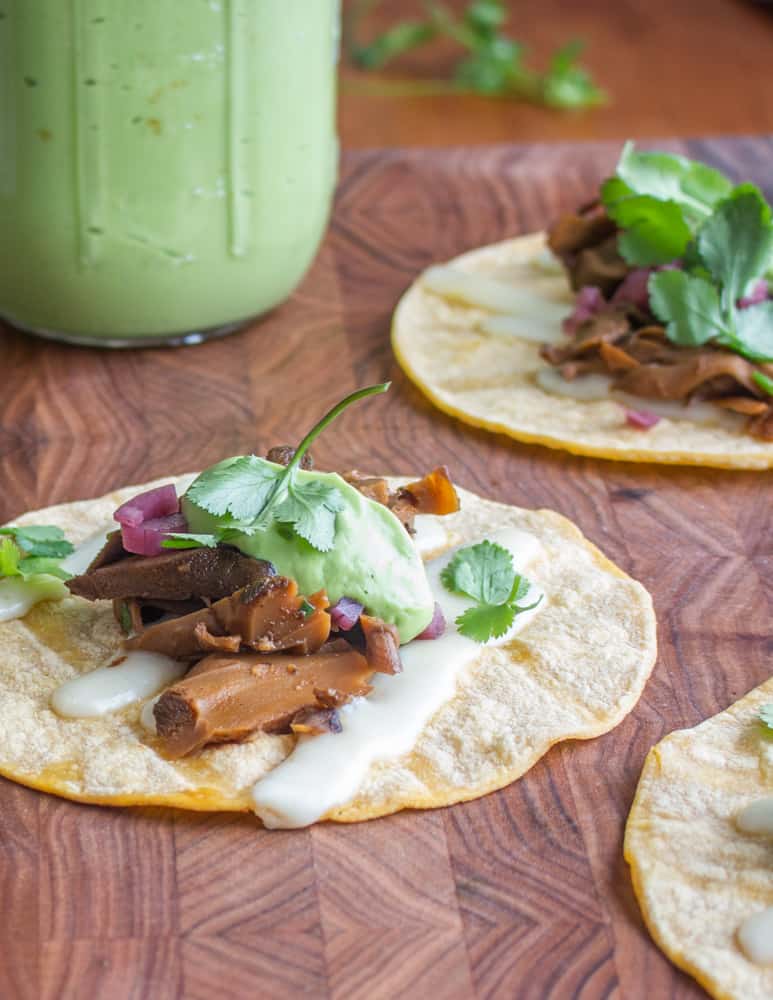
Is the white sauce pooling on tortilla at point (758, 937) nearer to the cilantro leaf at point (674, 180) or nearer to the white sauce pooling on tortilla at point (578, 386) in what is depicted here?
the white sauce pooling on tortilla at point (578, 386)

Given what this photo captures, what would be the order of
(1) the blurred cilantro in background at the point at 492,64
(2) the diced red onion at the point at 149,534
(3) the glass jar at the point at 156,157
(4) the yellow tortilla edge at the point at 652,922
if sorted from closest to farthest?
(4) the yellow tortilla edge at the point at 652,922 → (2) the diced red onion at the point at 149,534 → (3) the glass jar at the point at 156,157 → (1) the blurred cilantro in background at the point at 492,64

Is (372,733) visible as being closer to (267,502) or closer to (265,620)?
(265,620)

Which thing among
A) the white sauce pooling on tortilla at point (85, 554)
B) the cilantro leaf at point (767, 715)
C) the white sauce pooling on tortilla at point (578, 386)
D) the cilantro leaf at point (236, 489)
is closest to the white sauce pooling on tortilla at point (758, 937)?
the cilantro leaf at point (767, 715)

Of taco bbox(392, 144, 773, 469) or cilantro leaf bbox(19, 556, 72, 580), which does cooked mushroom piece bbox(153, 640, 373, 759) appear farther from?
taco bbox(392, 144, 773, 469)

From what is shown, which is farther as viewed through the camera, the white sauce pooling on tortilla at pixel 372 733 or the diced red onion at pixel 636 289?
the diced red onion at pixel 636 289

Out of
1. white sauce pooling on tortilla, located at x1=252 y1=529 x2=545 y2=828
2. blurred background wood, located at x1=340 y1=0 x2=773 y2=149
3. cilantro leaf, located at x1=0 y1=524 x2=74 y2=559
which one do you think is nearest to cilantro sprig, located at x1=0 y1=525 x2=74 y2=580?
cilantro leaf, located at x1=0 y1=524 x2=74 y2=559

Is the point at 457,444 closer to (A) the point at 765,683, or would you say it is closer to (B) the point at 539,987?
(A) the point at 765,683

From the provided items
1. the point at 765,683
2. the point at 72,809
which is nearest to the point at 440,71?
the point at 765,683
